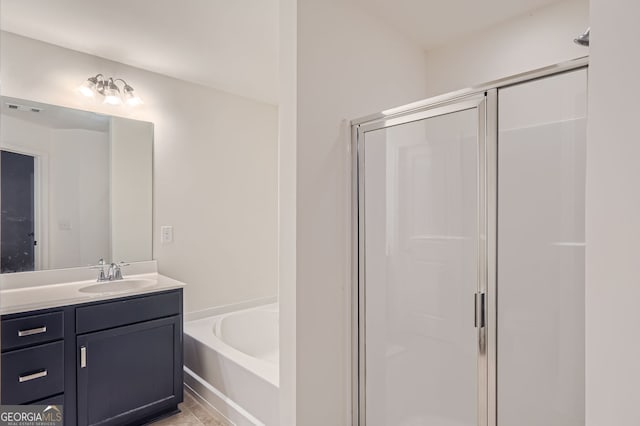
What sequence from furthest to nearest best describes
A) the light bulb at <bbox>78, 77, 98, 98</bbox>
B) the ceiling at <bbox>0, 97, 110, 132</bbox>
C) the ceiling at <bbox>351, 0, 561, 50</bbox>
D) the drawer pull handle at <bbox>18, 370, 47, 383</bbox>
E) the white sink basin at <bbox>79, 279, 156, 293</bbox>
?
1. the light bulb at <bbox>78, 77, 98, 98</bbox>
2. the white sink basin at <bbox>79, 279, 156, 293</bbox>
3. the ceiling at <bbox>0, 97, 110, 132</bbox>
4. the ceiling at <bbox>351, 0, 561, 50</bbox>
5. the drawer pull handle at <bbox>18, 370, 47, 383</bbox>

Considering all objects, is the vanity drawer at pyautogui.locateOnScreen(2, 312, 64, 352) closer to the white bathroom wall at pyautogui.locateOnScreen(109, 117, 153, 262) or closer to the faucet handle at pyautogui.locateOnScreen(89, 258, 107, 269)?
the faucet handle at pyautogui.locateOnScreen(89, 258, 107, 269)

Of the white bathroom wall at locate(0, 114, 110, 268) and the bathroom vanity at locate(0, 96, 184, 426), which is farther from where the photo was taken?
the white bathroom wall at locate(0, 114, 110, 268)

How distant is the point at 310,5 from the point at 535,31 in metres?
1.25

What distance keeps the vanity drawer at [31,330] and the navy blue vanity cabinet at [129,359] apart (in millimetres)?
95

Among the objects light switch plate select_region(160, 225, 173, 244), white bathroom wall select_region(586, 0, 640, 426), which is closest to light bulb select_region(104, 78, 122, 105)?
light switch plate select_region(160, 225, 173, 244)

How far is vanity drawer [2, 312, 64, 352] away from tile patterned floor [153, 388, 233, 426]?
2.81 feet

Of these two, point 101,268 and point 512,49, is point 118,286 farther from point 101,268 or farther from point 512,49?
point 512,49

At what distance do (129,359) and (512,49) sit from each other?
2870 millimetres

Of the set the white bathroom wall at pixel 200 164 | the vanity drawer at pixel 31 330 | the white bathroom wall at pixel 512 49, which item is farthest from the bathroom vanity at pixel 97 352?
the white bathroom wall at pixel 512 49

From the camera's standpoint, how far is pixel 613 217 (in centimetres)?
71

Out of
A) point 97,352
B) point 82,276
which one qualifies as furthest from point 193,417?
point 82,276

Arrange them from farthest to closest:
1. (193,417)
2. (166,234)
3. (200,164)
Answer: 1. (200,164)
2. (166,234)
3. (193,417)

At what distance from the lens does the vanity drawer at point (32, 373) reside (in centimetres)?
163

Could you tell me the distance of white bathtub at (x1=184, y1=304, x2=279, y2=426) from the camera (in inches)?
75.0
